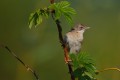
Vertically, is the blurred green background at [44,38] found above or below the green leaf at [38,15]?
below

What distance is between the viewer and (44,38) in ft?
9.14

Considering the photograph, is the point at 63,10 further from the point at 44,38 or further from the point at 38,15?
the point at 44,38

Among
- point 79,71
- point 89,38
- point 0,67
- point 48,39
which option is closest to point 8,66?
point 0,67

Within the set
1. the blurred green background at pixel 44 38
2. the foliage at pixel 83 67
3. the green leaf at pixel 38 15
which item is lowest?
the blurred green background at pixel 44 38

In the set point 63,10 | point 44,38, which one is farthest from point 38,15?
point 44,38

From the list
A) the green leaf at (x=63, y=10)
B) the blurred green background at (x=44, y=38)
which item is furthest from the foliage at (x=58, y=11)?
the blurred green background at (x=44, y=38)

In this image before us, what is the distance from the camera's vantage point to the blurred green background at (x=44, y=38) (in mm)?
2537

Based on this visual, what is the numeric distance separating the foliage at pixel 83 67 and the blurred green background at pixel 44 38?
60.4 inches

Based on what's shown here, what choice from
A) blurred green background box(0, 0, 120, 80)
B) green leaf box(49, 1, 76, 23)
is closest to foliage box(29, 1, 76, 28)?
green leaf box(49, 1, 76, 23)

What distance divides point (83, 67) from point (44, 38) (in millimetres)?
1880

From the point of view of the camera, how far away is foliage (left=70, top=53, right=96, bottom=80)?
0.90 metres

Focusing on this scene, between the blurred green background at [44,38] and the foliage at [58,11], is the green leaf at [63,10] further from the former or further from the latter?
the blurred green background at [44,38]

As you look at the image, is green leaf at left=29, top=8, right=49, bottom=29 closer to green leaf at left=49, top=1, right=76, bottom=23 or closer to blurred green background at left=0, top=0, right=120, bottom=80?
green leaf at left=49, top=1, right=76, bottom=23

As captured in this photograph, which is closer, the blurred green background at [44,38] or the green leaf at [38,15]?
the green leaf at [38,15]
